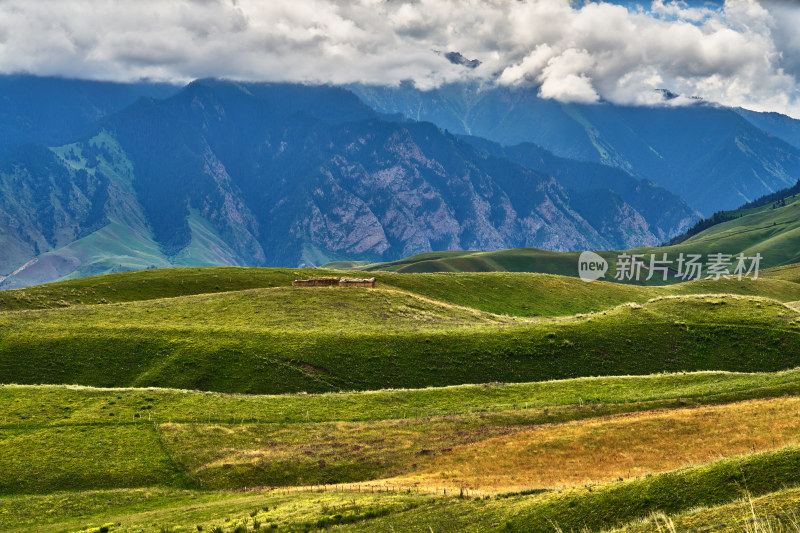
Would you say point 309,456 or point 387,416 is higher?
point 387,416

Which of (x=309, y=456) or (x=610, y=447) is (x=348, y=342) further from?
(x=610, y=447)

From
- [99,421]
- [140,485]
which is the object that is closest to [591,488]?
[140,485]

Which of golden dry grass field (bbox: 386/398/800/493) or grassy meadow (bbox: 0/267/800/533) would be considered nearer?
grassy meadow (bbox: 0/267/800/533)

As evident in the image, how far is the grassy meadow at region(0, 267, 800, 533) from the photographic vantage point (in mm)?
39688

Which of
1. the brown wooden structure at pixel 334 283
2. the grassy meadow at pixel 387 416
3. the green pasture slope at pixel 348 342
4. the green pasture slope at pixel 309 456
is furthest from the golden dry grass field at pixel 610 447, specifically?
the brown wooden structure at pixel 334 283

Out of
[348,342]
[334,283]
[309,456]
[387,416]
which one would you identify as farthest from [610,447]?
[334,283]

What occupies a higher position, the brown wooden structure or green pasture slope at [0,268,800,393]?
the brown wooden structure

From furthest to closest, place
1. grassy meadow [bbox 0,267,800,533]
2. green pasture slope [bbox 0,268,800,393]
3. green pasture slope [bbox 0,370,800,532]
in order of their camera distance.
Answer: green pasture slope [bbox 0,268,800,393]
grassy meadow [bbox 0,267,800,533]
green pasture slope [bbox 0,370,800,532]

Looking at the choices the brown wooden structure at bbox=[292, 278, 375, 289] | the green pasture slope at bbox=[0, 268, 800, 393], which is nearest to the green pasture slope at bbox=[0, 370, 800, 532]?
the green pasture slope at bbox=[0, 268, 800, 393]

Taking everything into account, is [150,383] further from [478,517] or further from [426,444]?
[478,517]

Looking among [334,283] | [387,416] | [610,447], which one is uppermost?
[334,283]

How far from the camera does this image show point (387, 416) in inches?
2950

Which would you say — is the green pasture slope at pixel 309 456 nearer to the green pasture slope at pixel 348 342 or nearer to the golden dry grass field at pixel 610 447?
the golden dry grass field at pixel 610 447

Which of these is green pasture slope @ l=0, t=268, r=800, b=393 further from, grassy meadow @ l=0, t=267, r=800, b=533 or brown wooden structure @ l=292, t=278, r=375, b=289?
brown wooden structure @ l=292, t=278, r=375, b=289
